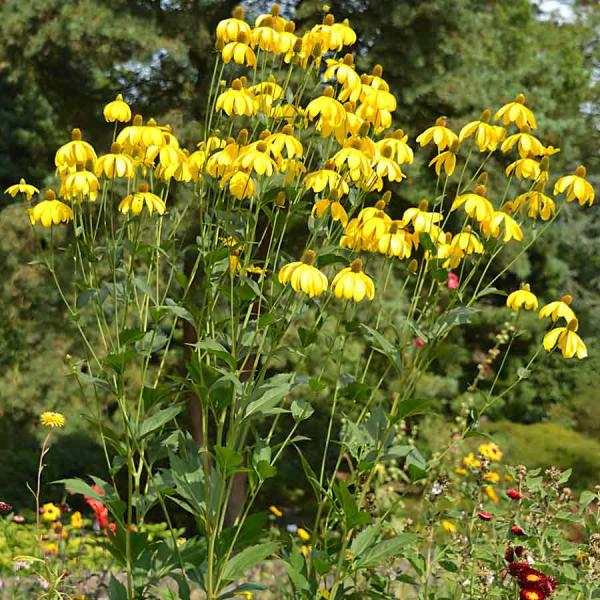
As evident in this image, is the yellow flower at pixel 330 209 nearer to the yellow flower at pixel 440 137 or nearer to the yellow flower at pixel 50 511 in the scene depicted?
the yellow flower at pixel 440 137

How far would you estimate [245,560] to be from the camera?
2229 mm

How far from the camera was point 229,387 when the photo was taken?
7.04ft

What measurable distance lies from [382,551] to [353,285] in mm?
662

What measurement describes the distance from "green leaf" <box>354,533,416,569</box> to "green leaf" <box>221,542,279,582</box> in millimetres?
206

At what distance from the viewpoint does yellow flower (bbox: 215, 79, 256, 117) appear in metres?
2.17

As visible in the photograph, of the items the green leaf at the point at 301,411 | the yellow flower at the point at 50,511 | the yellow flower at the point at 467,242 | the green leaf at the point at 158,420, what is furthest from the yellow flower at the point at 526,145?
the yellow flower at the point at 50,511

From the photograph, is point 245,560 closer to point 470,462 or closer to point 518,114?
point 518,114

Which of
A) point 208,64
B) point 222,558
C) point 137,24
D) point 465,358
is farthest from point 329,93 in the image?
point 465,358

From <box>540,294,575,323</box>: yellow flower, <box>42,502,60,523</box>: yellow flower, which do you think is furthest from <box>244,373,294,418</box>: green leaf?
<box>42,502,60,523</box>: yellow flower

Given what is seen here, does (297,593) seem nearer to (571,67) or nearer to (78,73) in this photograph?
(78,73)

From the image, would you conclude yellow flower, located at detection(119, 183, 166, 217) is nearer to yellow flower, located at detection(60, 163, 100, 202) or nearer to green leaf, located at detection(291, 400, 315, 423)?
yellow flower, located at detection(60, 163, 100, 202)

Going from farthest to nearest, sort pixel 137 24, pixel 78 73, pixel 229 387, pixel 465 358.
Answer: pixel 465 358 < pixel 78 73 < pixel 137 24 < pixel 229 387

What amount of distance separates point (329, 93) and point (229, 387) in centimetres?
71

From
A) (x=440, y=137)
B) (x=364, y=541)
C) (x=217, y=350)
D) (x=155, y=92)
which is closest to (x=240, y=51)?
(x=440, y=137)
